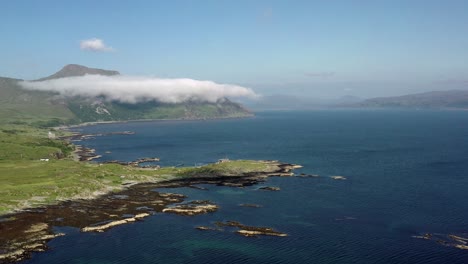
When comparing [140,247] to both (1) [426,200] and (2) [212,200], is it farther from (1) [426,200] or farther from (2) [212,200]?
(1) [426,200]

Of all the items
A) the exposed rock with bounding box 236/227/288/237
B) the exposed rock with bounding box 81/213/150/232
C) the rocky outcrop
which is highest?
the rocky outcrop

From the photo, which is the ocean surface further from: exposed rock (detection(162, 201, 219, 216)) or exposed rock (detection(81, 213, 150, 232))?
exposed rock (detection(162, 201, 219, 216))

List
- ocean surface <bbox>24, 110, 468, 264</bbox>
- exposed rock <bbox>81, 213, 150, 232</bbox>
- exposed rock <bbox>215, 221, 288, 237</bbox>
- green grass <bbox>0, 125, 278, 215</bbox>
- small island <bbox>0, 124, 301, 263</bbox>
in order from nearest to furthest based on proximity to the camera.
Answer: ocean surface <bbox>24, 110, 468, 264</bbox> < exposed rock <bbox>215, 221, 288, 237</bbox> < small island <bbox>0, 124, 301, 263</bbox> < exposed rock <bbox>81, 213, 150, 232</bbox> < green grass <bbox>0, 125, 278, 215</bbox>

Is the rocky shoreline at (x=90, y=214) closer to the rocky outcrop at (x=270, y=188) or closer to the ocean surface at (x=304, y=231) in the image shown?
the ocean surface at (x=304, y=231)

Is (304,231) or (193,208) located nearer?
(304,231)

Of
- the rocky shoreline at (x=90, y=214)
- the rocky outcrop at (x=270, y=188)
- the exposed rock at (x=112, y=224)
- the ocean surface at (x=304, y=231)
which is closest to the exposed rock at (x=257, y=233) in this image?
the rocky shoreline at (x=90, y=214)

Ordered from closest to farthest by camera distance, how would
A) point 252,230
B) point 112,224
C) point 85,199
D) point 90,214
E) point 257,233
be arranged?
point 257,233, point 252,230, point 112,224, point 90,214, point 85,199

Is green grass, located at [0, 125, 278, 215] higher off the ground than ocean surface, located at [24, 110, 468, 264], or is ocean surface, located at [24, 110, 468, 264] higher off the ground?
green grass, located at [0, 125, 278, 215]

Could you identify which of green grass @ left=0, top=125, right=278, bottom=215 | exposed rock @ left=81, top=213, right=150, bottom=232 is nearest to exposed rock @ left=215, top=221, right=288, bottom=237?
exposed rock @ left=81, top=213, right=150, bottom=232

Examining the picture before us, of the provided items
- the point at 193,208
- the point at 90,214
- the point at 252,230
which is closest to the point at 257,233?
the point at 252,230

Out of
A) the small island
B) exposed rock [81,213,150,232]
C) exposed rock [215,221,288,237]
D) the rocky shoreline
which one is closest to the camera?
the rocky shoreline

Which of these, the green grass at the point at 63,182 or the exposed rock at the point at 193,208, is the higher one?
the green grass at the point at 63,182

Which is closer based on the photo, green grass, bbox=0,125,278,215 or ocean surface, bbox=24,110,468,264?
ocean surface, bbox=24,110,468,264

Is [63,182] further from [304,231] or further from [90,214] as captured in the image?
[304,231]
